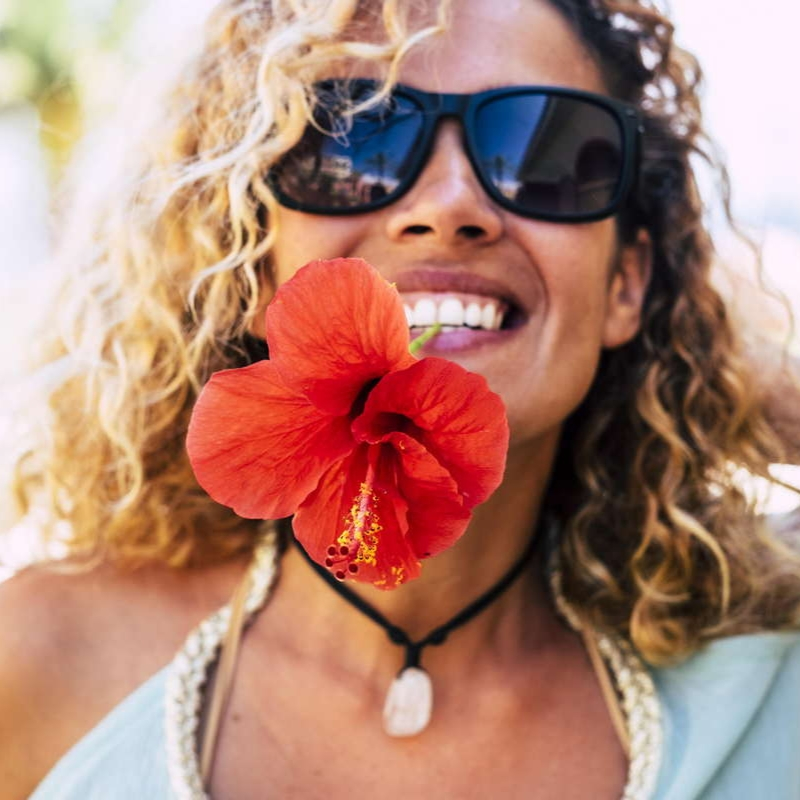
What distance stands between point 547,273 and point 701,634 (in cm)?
81

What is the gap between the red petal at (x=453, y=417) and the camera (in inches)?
35.5

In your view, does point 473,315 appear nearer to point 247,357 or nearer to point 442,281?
point 442,281

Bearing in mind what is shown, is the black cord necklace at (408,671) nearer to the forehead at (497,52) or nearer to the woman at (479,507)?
the woman at (479,507)

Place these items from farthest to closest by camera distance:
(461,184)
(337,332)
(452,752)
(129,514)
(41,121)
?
(41,121), (129,514), (452,752), (461,184), (337,332)

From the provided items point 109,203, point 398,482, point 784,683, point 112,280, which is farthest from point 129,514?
point 784,683

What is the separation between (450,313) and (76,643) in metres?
0.88

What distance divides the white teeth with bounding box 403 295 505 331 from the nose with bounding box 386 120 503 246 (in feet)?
0.31

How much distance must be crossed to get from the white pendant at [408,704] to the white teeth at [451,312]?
0.66 metres

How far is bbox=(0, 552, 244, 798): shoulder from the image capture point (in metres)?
1.65

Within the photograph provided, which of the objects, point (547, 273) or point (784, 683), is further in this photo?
point (784, 683)

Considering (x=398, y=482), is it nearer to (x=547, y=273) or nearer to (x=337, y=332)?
(x=337, y=332)

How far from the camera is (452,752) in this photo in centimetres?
172

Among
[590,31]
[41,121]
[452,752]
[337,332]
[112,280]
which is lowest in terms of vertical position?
[452,752]

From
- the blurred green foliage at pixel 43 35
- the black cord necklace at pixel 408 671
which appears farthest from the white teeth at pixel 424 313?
the blurred green foliage at pixel 43 35
